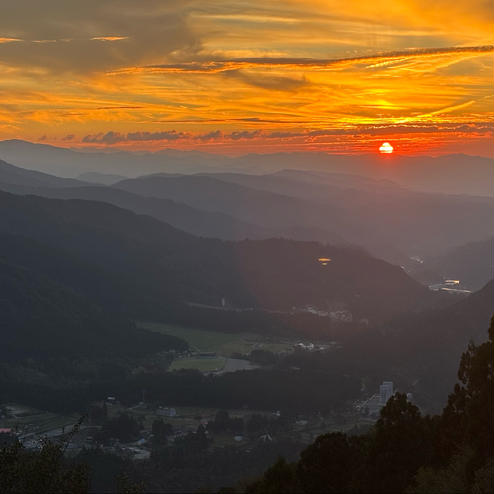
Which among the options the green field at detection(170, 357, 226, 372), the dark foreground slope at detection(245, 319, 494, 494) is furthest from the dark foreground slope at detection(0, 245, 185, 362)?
the dark foreground slope at detection(245, 319, 494, 494)

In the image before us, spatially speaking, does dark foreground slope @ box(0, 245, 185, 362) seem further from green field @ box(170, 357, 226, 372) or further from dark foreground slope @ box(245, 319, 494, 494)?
dark foreground slope @ box(245, 319, 494, 494)

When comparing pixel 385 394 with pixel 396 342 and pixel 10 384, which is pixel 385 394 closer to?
pixel 396 342

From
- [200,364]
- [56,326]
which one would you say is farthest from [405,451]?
[56,326]

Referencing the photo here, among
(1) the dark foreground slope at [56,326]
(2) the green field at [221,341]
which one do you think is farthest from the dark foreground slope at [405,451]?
(1) the dark foreground slope at [56,326]

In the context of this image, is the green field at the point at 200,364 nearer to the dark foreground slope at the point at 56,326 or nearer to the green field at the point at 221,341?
the green field at the point at 221,341

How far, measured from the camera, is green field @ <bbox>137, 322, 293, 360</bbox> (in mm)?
157500

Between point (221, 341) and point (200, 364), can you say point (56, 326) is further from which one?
point (200, 364)

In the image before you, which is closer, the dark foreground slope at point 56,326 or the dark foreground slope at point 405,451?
the dark foreground slope at point 405,451

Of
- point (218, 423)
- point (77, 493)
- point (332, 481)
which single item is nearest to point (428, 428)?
point (332, 481)

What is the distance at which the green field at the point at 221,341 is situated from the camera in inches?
6201

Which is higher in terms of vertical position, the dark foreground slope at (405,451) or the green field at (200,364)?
the dark foreground slope at (405,451)

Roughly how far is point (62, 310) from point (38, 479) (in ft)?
463

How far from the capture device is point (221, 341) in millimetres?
166000

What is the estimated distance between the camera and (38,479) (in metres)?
30.3
